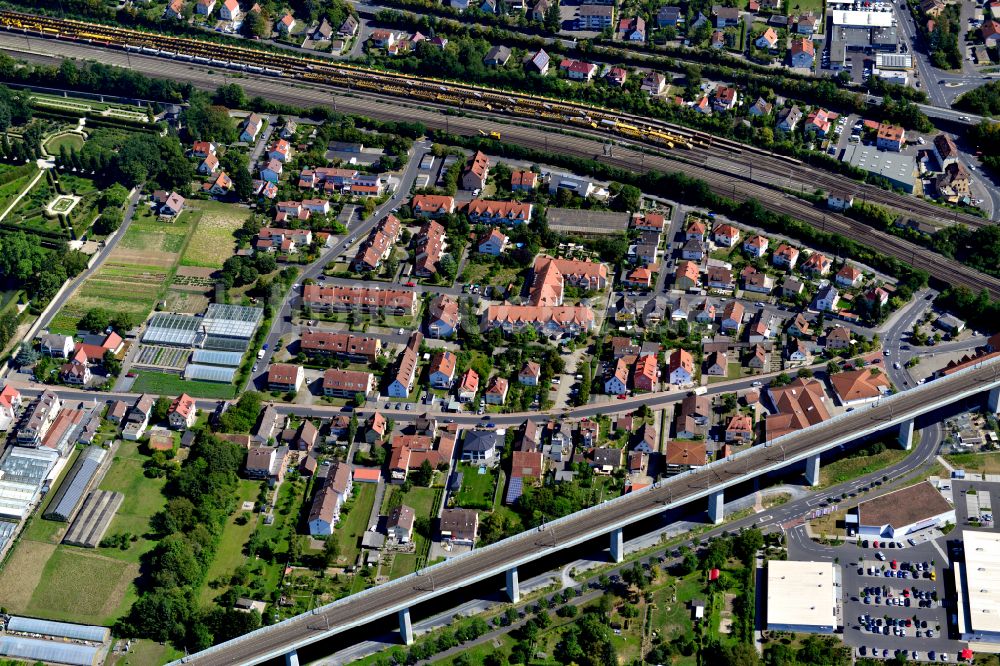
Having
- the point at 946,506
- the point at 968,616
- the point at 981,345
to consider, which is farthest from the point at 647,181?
the point at 968,616

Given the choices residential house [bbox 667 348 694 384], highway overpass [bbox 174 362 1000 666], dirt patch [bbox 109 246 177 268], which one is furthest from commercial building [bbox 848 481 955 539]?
dirt patch [bbox 109 246 177 268]

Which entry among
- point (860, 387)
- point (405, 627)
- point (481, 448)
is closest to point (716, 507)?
point (860, 387)

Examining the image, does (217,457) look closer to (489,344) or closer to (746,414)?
(489,344)

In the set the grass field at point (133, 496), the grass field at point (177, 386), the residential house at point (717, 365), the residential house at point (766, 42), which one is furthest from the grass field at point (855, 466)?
the residential house at point (766, 42)

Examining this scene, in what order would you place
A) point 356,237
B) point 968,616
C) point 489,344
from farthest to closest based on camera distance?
point 356,237 → point 489,344 → point 968,616

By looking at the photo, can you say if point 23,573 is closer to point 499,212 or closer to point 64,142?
point 499,212

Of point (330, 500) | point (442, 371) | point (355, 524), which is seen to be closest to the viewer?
point (330, 500)
